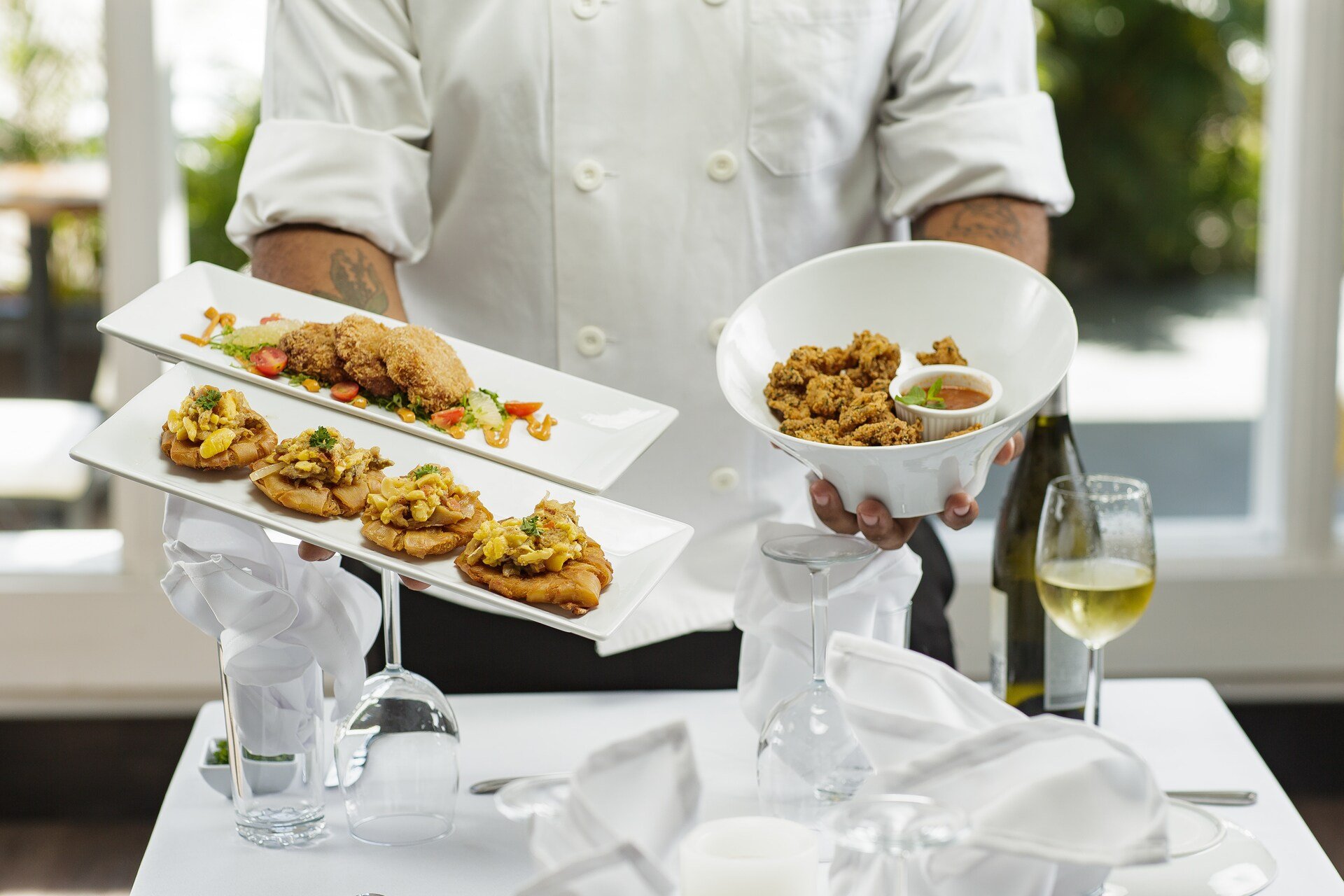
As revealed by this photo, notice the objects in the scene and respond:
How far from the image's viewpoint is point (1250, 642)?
2.86 meters

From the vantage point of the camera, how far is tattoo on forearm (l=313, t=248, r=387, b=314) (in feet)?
4.90

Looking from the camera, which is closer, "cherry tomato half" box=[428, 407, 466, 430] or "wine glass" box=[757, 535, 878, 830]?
"wine glass" box=[757, 535, 878, 830]

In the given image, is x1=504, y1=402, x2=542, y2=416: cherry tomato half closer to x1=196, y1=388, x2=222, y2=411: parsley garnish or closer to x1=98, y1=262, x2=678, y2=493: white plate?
x1=98, y1=262, x2=678, y2=493: white plate

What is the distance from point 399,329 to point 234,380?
16 cm

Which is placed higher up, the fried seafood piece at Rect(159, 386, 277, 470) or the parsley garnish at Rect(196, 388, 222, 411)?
the parsley garnish at Rect(196, 388, 222, 411)

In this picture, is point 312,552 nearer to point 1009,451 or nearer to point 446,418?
point 446,418

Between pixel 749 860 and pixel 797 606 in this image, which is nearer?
pixel 749 860

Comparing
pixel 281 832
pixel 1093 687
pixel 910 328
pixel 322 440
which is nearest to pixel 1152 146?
pixel 910 328

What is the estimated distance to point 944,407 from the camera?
112cm

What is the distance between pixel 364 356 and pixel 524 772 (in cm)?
41

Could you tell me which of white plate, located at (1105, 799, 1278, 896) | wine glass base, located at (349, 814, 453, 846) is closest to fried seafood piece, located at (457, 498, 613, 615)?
wine glass base, located at (349, 814, 453, 846)

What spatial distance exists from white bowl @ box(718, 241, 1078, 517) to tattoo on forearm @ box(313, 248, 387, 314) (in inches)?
19.5

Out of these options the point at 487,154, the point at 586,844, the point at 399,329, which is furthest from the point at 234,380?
the point at 586,844

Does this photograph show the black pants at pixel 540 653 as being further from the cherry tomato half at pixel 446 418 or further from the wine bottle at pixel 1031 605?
the cherry tomato half at pixel 446 418
